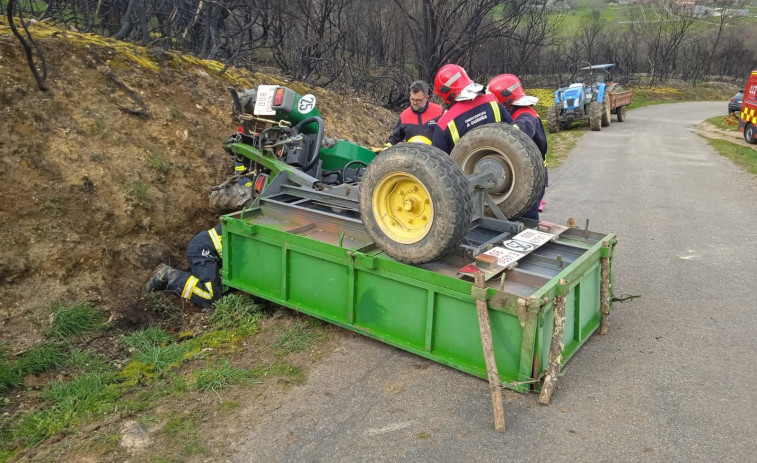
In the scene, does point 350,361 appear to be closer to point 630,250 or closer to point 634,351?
point 634,351

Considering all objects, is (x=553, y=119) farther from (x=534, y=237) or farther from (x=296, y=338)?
(x=296, y=338)

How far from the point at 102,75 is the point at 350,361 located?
5009 millimetres

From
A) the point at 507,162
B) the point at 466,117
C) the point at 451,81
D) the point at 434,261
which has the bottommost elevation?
the point at 434,261

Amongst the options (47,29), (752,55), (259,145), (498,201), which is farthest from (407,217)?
(752,55)

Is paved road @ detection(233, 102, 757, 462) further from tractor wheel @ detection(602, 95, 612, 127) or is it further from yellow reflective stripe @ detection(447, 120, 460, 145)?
tractor wheel @ detection(602, 95, 612, 127)

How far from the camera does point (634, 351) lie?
4.64 m

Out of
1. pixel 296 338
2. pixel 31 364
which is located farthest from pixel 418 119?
pixel 31 364

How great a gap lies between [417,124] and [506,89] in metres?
1.18

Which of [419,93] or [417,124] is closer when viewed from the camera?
[419,93]

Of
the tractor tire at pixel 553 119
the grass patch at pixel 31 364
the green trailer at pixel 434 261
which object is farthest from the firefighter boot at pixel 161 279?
the tractor tire at pixel 553 119

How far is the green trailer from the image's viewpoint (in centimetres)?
394

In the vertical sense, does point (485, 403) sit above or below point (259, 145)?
below

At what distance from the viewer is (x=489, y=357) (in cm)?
371

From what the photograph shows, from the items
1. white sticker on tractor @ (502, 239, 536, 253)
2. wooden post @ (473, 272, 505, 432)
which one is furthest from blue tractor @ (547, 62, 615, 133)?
wooden post @ (473, 272, 505, 432)
